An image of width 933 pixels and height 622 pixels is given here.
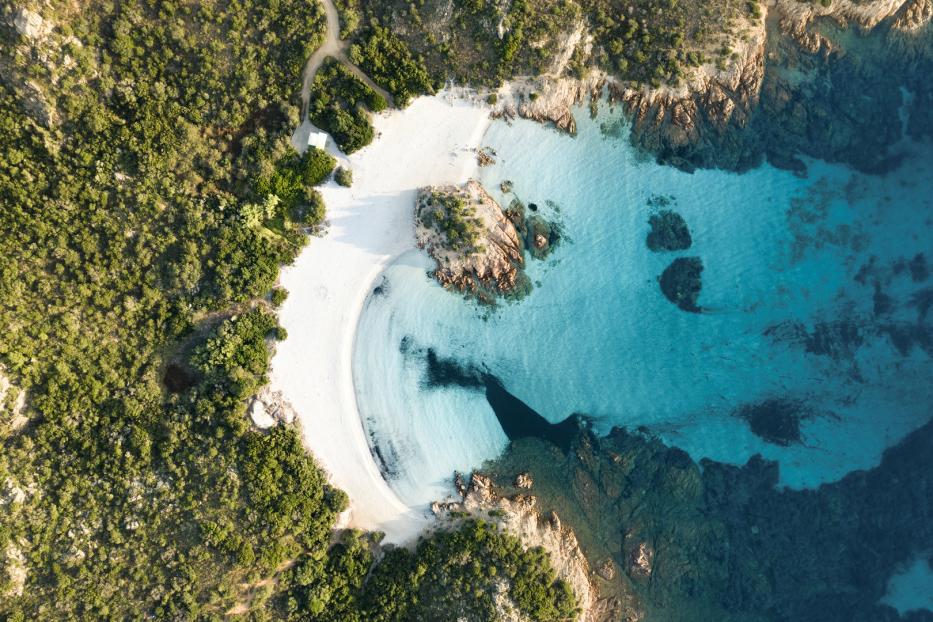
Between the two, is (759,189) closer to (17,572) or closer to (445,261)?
(445,261)

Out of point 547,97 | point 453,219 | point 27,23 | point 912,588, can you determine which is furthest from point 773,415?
point 27,23

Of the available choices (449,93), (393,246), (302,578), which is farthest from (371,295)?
(302,578)

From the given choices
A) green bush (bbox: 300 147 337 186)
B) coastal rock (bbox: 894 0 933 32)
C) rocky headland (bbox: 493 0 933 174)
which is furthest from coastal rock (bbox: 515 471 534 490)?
coastal rock (bbox: 894 0 933 32)

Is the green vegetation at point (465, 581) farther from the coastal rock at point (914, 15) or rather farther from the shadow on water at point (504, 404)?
the coastal rock at point (914, 15)

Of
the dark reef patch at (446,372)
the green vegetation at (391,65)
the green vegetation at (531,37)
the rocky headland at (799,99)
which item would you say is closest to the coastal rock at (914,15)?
the rocky headland at (799,99)

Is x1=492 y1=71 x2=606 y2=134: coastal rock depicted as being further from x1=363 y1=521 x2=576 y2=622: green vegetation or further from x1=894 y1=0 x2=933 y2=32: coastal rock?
x1=363 y1=521 x2=576 y2=622: green vegetation
